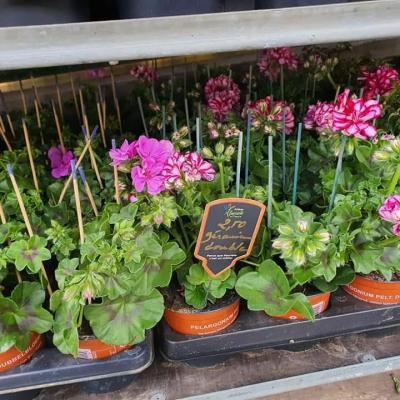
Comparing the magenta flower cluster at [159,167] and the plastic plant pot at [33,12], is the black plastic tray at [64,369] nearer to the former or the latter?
the magenta flower cluster at [159,167]

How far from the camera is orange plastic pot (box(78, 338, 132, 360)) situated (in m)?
0.74

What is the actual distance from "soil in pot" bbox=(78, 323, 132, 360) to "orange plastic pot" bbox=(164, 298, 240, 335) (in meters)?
0.09

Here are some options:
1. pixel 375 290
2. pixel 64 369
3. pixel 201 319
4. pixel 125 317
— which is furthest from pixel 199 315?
pixel 375 290

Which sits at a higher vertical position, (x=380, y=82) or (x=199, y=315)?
(x=380, y=82)

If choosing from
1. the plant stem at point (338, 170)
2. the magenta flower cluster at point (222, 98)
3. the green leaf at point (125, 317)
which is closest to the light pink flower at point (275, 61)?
the magenta flower cluster at point (222, 98)

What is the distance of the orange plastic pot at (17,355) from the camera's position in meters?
0.73

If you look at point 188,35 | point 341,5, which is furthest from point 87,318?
point 341,5

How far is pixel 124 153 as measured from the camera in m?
0.70

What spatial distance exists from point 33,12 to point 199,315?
0.54m

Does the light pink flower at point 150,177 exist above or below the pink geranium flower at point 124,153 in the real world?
below

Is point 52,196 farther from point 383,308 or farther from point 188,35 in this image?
point 383,308

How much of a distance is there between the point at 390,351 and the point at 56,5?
873 millimetres

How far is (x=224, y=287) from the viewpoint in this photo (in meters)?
0.78

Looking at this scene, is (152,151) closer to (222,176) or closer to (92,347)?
(222,176)
